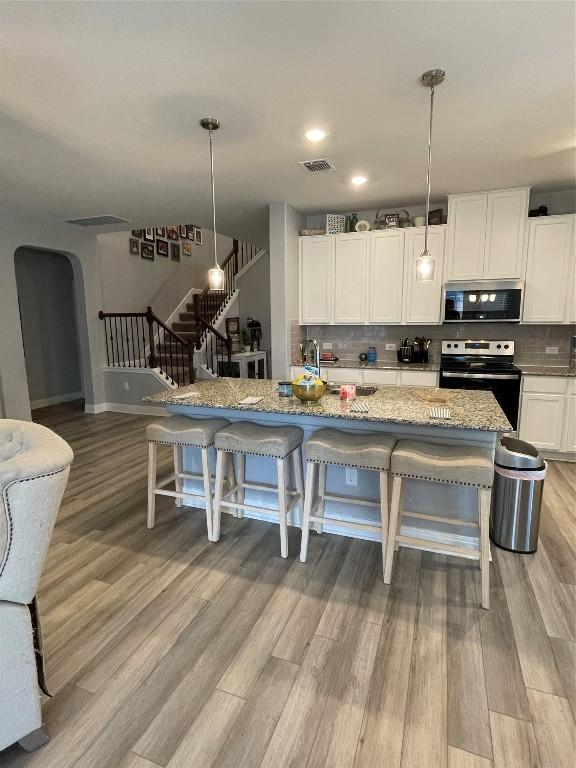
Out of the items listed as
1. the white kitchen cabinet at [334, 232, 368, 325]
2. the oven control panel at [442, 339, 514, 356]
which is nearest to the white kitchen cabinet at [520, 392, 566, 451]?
A: the oven control panel at [442, 339, 514, 356]

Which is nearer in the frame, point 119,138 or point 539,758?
point 539,758

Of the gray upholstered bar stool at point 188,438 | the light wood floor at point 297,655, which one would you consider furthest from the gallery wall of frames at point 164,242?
the light wood floor at point 297,655

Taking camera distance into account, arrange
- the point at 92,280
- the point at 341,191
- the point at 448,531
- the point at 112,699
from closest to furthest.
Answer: the point at 112,699
the point at 448,531
the point at 341,191
the point at 92,280

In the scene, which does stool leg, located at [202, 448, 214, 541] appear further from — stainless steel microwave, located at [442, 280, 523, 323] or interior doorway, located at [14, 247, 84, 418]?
interior doorway, located at [14, 247, 84, 418]

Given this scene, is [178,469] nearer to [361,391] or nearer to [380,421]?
[361,391]

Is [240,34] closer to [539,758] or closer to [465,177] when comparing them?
[465,177]

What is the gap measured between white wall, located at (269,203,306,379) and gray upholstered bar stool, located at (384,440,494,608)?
8.27 feet

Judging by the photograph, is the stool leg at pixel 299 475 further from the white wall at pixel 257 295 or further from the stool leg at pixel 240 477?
the white wall at pixel 257 295

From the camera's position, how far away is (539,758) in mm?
1326

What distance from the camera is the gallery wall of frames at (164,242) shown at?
7.36 meters

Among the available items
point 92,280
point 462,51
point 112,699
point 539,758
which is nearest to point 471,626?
point 539,758

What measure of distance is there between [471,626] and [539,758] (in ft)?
1.87

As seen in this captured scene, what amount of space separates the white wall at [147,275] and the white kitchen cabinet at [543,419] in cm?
624

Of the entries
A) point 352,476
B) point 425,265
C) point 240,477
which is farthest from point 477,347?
point 240,477
